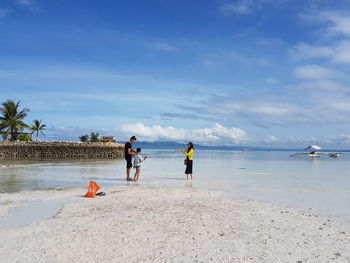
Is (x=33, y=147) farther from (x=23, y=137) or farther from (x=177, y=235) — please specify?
(x=177, y=235)

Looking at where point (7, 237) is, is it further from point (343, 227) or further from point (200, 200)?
point (343, 227)

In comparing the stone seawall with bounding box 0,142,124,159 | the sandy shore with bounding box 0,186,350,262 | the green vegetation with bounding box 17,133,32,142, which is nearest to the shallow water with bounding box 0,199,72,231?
the sandy shore with bounding box 0,186,350,262

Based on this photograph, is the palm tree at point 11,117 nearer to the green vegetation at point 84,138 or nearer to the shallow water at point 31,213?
the green vegetation at point 84,138

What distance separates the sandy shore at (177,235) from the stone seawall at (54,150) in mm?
43220

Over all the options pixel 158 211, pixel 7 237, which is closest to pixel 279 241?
pixel 158 211

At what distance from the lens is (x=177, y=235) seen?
6.38 m

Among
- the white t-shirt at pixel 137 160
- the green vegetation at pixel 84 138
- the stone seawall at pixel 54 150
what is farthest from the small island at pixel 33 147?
the white t-shirt at pixel 137 160

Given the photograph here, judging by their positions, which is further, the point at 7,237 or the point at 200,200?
the point at 200,200

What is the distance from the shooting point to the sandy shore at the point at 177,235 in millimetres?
5298

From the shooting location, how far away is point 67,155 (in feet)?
167

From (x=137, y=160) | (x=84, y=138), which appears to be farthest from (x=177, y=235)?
(x=84, y=138)

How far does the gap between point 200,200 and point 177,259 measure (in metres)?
5.34

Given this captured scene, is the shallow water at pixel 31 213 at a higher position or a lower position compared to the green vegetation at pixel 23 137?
lower

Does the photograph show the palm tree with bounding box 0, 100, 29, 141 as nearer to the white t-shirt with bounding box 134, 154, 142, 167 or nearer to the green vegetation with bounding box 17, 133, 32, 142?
the green vegetation with bounding box 17, 133, 32, 142
